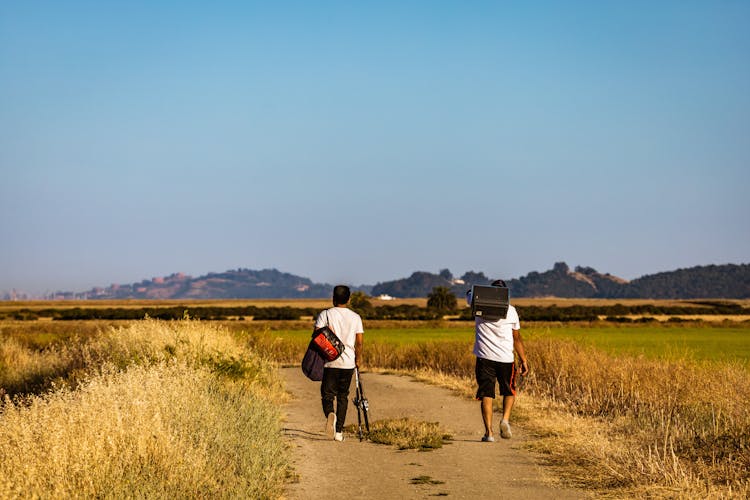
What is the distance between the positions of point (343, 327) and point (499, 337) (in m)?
2.37

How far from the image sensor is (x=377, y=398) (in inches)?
811

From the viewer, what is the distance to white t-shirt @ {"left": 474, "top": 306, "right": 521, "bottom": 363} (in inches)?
517

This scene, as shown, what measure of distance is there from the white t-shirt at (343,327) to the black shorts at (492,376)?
197 centimetres

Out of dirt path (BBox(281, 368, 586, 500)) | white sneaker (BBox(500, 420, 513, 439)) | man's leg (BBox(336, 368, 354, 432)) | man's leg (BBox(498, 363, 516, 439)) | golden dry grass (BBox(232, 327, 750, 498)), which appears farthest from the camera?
white sneaker (BBox(500, 420, 513, 439))

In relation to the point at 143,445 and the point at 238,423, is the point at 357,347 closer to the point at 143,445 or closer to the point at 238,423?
the point at 238,423

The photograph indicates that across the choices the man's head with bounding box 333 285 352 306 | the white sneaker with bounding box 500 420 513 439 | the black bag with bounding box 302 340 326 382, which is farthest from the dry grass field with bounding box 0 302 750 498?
the man's head with bounding box 333 285 352 306

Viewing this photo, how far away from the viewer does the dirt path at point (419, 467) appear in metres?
10.0

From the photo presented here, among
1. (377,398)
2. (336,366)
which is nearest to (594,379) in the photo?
(377,398)

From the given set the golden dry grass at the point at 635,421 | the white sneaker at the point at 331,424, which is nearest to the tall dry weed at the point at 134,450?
the white sneaker at the point at 331,424

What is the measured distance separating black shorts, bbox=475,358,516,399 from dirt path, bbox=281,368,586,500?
2.72ft

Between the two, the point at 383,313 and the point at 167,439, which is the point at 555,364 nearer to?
the point at 167,439

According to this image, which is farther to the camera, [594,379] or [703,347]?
[703,347]

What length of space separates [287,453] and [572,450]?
13.4 feet

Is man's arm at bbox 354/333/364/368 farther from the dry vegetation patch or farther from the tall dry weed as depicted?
the tall dry weed
